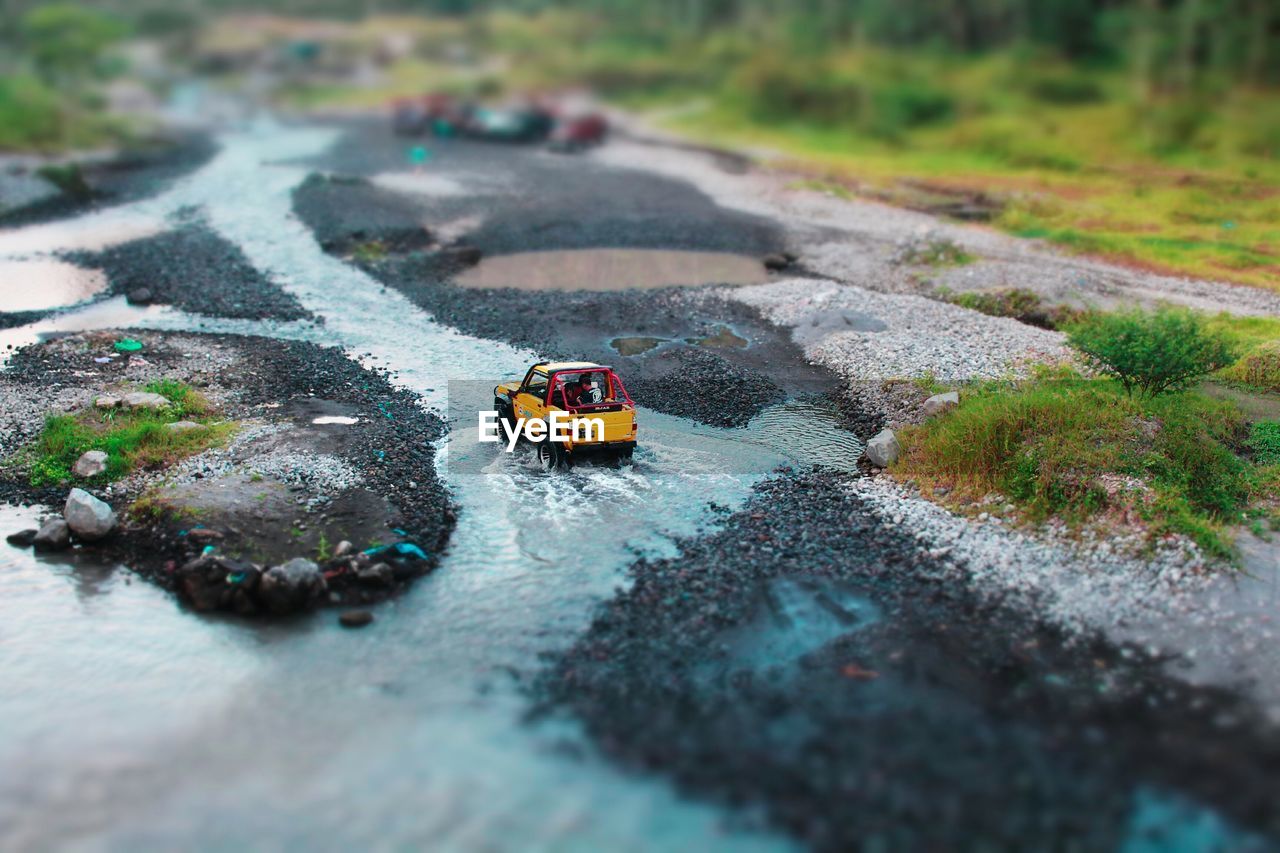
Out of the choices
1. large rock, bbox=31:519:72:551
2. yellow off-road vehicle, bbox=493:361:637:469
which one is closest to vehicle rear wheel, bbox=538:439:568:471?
yellow off-road vehicle, bbox=493:361:637:469

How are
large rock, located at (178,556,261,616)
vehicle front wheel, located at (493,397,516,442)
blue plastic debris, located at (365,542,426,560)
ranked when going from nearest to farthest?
1. large rock, located at (178,556,261,616)
2. blue plastic debris, located at (365,542,426,560)
3. vehicle front wheel, located at (493,397,516,442)

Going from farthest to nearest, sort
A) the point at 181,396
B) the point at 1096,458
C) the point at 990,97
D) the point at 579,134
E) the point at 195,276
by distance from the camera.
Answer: the point at 579,134 < the point at 990,97 < the point at 195,276 < the point at 181,396 < the point at 1096,458

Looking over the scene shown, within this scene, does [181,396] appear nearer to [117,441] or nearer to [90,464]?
[117,441]

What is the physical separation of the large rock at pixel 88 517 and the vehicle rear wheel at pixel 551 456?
274 inches

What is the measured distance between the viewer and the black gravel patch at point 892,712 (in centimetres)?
1080

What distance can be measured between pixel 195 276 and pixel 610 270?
39.4 ft

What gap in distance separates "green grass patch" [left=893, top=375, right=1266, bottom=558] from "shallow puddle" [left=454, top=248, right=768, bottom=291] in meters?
12.9

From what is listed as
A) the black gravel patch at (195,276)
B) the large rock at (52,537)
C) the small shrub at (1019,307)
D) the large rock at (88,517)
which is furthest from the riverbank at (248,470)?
the small shrub at (1019,307)

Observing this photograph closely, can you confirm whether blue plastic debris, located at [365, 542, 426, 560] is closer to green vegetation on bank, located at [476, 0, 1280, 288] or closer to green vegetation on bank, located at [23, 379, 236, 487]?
green vegetation on bank, located at [23, 379, 236, 487]

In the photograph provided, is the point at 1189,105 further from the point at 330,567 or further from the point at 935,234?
the point at 330,567

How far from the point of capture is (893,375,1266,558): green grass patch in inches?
631

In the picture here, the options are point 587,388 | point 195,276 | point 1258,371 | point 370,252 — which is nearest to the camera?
point 587,388

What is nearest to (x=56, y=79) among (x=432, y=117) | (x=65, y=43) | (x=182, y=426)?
(x=65, y=43)

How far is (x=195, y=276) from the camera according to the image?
30.0m
